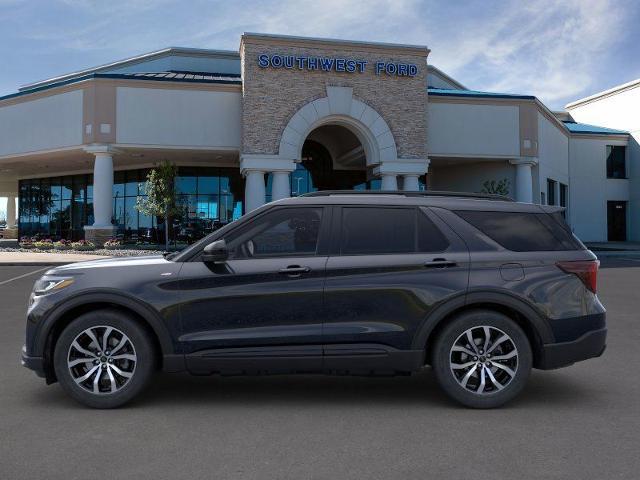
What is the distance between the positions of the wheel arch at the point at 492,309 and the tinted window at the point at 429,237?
1.56 ft

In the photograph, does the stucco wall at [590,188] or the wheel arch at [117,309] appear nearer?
the wheel arch at [117,309]

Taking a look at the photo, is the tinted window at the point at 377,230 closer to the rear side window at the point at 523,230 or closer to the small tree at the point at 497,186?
the rear side window at the point at 523,230

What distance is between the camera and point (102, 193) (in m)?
28.6

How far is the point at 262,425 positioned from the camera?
172 inches

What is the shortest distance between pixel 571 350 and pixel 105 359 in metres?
3.85

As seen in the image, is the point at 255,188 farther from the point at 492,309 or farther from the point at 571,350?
the point at 571,350

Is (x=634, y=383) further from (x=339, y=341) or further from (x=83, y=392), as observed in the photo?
(x=83, y=392)

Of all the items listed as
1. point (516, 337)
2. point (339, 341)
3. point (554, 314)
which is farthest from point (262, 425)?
point (554, 314)

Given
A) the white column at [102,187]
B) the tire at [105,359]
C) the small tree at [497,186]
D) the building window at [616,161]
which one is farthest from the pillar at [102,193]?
the building window at [616,161]

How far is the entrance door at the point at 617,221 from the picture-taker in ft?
138

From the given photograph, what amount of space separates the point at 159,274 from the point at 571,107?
52565 mm

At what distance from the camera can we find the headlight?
15.7 feet

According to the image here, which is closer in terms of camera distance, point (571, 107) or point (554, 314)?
point (554, 314)

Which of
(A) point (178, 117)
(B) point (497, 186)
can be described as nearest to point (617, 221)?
(B) point (497, 186)
